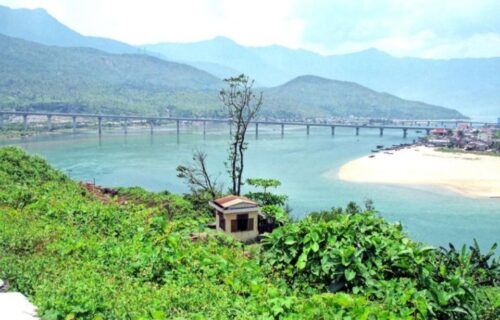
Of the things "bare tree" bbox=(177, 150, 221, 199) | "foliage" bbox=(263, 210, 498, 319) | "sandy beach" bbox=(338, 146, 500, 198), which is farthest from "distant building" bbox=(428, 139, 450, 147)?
"foliage" bbox=(263, 210, 498, 319)

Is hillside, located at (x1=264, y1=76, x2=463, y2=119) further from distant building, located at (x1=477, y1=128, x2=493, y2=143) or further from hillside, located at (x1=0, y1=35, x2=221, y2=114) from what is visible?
distant building, located at (x1=477, y1=128, x2=493, y2=143)

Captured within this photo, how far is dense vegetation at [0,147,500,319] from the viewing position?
11.8 feet

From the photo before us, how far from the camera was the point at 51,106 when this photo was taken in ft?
316

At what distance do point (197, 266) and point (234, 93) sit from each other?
14.3 meters

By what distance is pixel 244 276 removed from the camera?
4539 mm

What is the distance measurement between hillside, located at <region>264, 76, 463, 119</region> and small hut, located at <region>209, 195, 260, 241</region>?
122273 millimetres

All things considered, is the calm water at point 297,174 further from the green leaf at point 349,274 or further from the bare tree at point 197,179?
the green leaf at point 349,274

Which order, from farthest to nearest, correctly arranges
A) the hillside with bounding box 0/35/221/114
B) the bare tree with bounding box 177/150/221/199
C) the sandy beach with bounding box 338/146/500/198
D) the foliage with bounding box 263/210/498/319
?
the hillside with bounding box 0/35/221/114 → the sandy beach with bounding box 338/146/500/198 → the bare tree with bounding box 177/150/221/199 → the foliage with bounding box 263/210/498/319

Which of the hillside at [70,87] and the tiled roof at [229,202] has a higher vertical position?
the hillside at [70,87]

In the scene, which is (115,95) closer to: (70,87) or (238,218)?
(70,87)

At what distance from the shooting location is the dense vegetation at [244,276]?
11.8 ft

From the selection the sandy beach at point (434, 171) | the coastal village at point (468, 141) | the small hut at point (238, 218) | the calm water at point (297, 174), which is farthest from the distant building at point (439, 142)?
the small hut at point (238, 218)

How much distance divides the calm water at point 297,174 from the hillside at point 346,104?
243 ft

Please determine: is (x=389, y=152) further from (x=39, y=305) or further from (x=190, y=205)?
(x=39, y=305)
